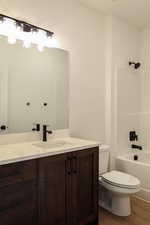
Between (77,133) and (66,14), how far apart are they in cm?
151

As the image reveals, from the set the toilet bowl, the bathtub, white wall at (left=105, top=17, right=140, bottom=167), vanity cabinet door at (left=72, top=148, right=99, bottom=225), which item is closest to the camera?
vanity cabinet door at (left=72, top=148, right=99, bottom=225)

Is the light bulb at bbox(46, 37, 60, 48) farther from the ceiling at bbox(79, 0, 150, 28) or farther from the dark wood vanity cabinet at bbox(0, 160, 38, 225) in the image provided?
the dark wood vanity cabinet at bbox(0, 160, 38, 225)

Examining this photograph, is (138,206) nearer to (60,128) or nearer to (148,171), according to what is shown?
(148,171)

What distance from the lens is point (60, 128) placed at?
96.8 inches

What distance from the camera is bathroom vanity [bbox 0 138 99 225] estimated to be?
146cm

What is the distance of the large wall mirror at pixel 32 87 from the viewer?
2.00 m

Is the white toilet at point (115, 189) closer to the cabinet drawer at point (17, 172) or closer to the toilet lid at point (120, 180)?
the toilet lid at point (120, 180)

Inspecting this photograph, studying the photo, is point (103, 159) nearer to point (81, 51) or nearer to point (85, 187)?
point (85, 187)

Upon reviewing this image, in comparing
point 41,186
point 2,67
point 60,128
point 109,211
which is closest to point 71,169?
point 41,186

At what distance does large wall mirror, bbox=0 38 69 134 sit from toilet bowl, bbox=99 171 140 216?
0.86m

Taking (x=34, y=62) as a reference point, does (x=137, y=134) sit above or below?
below

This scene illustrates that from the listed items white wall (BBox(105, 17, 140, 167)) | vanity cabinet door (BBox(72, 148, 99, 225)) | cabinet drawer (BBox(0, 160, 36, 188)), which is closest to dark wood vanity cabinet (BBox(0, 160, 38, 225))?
cabinet drawer (BBox(0, 160, 36, 188))

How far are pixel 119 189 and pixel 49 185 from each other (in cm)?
91

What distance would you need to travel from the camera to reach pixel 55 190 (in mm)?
1740
